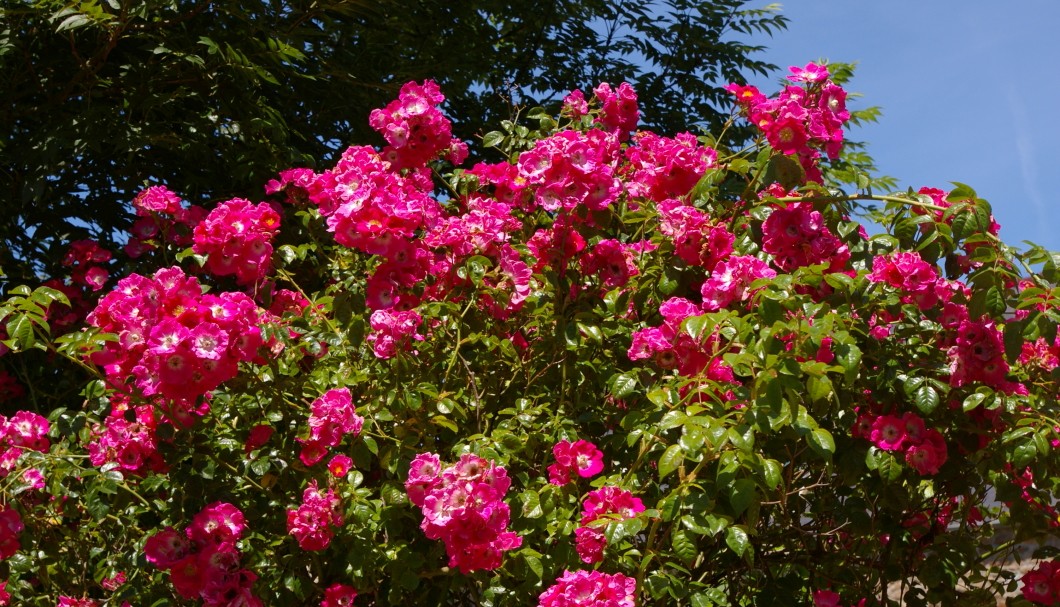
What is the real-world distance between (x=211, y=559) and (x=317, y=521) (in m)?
0.29

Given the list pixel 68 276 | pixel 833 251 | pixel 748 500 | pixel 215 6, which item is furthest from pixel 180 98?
pixel 748 500

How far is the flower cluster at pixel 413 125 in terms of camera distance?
8.25 ft

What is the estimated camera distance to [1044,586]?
2779 millimetres

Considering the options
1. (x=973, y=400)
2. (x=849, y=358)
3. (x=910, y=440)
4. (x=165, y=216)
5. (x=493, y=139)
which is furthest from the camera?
(x=165, y=216)

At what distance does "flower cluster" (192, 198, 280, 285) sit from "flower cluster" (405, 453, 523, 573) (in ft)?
2.26

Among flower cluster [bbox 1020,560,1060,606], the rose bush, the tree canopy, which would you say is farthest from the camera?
the tree canopy

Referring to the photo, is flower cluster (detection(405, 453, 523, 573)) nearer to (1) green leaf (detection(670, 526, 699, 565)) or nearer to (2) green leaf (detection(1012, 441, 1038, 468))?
(1) green leaf (detection(670, 526, 699, 565))

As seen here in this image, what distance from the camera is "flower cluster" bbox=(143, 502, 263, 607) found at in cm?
229

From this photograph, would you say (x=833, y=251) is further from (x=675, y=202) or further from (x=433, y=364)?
(x=433, y=364)

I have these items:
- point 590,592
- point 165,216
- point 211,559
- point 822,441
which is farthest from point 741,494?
point 165,216

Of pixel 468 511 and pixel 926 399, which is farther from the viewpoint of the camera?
pixel 926 399

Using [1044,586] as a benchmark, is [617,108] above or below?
above

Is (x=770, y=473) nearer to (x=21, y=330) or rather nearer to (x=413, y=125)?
(x=413, y=125)

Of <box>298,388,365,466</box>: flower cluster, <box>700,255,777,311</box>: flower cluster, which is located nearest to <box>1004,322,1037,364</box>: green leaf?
<box>700,255,777,311</box>: flower cluster
